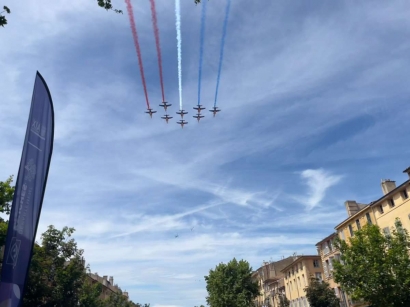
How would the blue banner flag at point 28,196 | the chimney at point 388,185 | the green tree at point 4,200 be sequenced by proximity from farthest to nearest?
1. the chimney at point 388,185
2. the green tree at point 4,200
3. the blue banner flag at point 28,196

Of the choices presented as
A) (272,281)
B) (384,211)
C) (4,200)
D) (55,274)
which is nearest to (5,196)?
(4,200)

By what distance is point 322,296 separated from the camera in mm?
52812

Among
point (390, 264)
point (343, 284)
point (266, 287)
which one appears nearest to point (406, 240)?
point (390, 264)

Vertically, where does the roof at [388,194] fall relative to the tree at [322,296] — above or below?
above

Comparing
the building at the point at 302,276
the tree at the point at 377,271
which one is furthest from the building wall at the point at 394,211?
the building at the point at 302,276

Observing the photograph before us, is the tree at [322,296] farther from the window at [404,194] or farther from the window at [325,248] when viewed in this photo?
the window at [404,194]

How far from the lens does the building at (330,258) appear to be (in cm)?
5575

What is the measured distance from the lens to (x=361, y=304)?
51219 millimetres

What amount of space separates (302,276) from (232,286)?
14181 millimetres

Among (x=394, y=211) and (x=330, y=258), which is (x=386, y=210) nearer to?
(x=394, y=211)

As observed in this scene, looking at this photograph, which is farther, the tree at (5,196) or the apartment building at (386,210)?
the apartment building at (386,210)

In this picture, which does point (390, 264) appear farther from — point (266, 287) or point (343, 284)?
point (266, 287)

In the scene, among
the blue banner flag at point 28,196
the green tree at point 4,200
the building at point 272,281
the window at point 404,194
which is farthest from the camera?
the building at point 272,281

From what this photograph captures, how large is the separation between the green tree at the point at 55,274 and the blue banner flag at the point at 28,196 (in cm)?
2552
